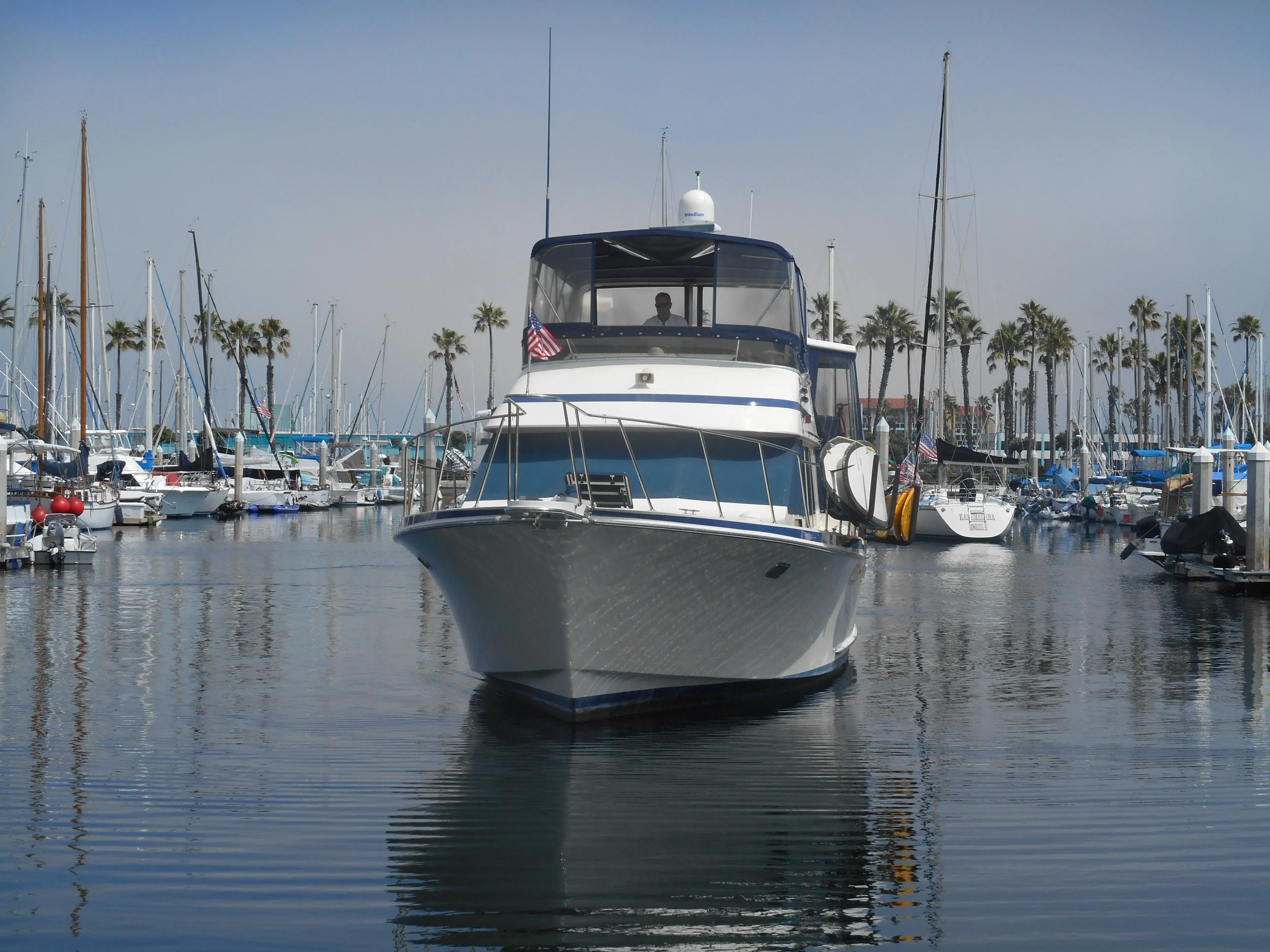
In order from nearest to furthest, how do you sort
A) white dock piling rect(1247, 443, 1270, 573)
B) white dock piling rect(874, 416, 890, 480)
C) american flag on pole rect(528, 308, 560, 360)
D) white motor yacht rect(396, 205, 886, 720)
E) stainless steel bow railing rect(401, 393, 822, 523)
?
white motor yacht rect(396, 205, 886, 720) < stainless steel bow railing rect(401, 393, 822, 523) < american flag on pole rect(528, 308, 560, 360) < white dock piling rect(874, 416, 890, 480) < white dock piling rect(1247, 443, 1270, 573)

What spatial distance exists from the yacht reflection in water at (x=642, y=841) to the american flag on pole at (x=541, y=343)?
158 inches

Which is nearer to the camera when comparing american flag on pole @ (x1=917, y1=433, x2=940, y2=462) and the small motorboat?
the small motorboat

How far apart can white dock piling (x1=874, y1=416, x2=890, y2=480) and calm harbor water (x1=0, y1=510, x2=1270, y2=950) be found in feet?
8.77

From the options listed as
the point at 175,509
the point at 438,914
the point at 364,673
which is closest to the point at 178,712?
the point at 364,673

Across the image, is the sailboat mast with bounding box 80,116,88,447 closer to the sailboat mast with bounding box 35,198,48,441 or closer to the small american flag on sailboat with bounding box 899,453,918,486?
the sailboat mast with bounding box 35,198,48,441

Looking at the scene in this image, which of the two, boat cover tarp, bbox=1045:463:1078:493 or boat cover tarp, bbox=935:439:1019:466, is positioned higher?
boat cover tarp, bbox=935:439:1019:466

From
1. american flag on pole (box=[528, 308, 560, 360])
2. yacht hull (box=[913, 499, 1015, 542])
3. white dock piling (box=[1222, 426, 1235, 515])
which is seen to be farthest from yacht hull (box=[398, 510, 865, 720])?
yacht hull (box=[913, 499, 1015, 542])

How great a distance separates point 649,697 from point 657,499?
1.89 meters

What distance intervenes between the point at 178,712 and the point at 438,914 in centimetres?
677

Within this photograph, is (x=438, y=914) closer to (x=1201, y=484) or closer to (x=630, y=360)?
(x=630, y=360)

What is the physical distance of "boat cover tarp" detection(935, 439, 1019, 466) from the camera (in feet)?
146

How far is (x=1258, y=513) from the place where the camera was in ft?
82.3

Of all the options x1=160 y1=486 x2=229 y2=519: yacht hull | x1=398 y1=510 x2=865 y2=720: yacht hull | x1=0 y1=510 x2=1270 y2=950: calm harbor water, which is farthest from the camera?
x1=160 y1=486 x2=229 y2=519: yacht hull

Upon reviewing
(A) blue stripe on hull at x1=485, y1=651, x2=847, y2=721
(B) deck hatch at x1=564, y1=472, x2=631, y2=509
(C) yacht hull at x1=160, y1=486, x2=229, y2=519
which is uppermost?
(B) deck hatch at x1=564, y1=472, x2=631, y2=509
